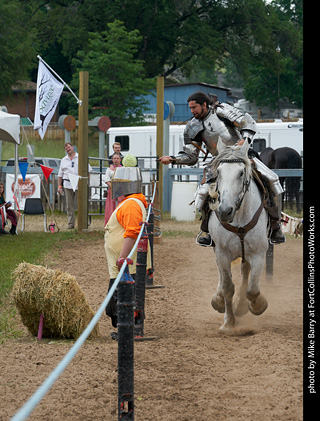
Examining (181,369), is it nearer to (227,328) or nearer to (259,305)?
(227,328)

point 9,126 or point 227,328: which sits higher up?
point 9,126

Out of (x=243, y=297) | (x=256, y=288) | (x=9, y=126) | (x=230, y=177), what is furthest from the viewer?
(x=9, y=126)

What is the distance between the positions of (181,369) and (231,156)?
2209 millimetres

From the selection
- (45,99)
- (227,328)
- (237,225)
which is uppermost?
(45,99)

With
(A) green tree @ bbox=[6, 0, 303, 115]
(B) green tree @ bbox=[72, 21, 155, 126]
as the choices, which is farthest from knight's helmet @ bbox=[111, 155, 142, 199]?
(A) green tree @ bbox=[6, 0, 303, 115]

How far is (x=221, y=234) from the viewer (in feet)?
24.7

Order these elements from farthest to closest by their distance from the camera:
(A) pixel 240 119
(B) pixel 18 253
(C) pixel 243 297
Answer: (B) pixel 18 253, (C) pixel 243 297, (A) pixel 240 119

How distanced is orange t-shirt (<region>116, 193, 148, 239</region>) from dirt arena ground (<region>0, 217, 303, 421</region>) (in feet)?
Answer: 3.48

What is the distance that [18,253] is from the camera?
13.4 meters

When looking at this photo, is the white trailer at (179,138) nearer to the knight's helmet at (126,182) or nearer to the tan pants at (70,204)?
the tan pants at (70,204)

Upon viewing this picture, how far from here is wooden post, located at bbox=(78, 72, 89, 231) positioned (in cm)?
1727

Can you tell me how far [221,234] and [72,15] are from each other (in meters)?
46.3

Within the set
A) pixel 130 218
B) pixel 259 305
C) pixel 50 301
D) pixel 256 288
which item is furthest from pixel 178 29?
pixel 50 301

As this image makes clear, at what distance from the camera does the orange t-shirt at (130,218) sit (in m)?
7.16
